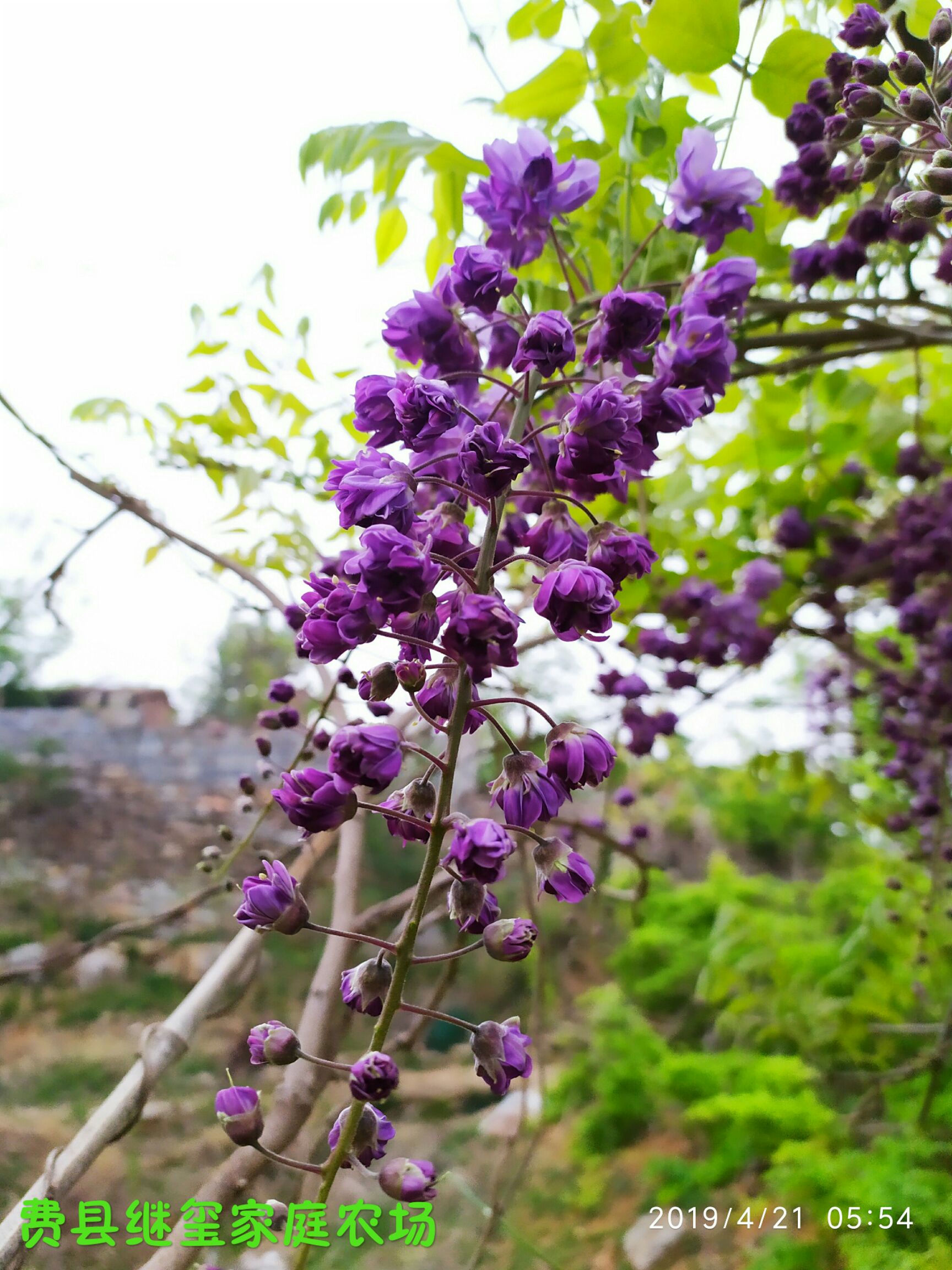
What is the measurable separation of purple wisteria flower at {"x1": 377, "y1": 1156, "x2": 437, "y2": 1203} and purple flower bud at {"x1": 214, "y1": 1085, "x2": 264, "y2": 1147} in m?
0.06

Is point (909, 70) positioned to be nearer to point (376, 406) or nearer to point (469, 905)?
point (376, 406)

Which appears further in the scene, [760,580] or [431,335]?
[760,580]

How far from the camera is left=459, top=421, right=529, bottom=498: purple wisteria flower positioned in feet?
0.98

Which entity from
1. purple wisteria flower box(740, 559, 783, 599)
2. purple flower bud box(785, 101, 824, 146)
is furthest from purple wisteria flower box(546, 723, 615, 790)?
purple wisteria flower box(740, 559, 783, 599)

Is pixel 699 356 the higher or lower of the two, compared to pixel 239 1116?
higher

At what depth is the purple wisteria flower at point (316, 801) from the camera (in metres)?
0.29

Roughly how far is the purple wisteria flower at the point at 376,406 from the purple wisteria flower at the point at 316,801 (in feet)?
0.48

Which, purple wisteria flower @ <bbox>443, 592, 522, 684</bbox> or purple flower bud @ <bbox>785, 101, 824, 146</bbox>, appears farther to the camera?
purple flower bud @ <bbox>785, 101, 824, 146</bbox>

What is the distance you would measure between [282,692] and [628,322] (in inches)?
17.0

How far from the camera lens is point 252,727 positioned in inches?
102

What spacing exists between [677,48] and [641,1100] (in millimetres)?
2118

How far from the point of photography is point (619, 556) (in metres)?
0.32

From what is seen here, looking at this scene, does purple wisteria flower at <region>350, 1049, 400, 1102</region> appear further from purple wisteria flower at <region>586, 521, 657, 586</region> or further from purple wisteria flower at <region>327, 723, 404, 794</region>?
purple wisteria flower at <region>586, 521, 657, 586</region>
